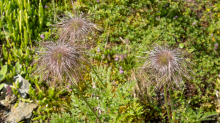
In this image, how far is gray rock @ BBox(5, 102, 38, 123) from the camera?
3842 mm

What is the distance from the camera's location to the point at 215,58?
16.3 ft

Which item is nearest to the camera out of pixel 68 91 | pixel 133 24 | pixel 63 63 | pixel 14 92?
pixel 63 63

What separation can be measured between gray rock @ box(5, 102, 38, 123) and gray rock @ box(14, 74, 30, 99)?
0.69 feet

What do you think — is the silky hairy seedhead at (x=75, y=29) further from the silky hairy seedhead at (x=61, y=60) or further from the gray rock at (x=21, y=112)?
the gray rock at (x=21, y=112)

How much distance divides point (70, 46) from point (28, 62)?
2456mm

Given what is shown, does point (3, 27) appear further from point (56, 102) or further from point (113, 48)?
point (113, 48)

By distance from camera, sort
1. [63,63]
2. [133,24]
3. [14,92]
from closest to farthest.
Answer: [63,63] < [14,92] < [133,24]

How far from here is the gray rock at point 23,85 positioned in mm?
4109

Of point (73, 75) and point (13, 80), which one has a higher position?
point (73, 75)

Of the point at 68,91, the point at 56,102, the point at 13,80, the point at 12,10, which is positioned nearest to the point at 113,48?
the point at 68,91

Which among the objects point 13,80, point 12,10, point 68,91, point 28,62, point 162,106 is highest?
point 12,10

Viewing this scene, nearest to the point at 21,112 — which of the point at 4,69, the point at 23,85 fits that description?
the point at 23,85

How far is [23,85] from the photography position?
414 cm

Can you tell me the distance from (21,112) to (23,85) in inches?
22.6
